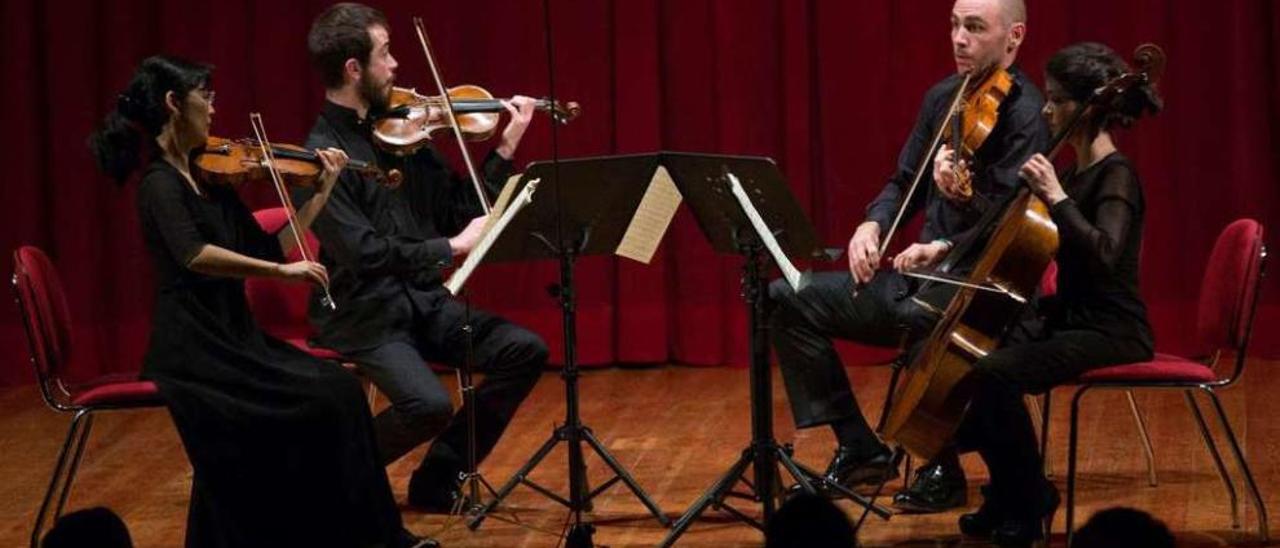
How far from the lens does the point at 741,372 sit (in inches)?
274

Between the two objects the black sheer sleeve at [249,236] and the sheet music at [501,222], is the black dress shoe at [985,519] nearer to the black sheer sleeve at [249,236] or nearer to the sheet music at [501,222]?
the sheet music at [501,222]

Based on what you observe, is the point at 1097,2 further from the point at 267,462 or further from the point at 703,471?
the point at 267,462

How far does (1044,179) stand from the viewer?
400 centimetres

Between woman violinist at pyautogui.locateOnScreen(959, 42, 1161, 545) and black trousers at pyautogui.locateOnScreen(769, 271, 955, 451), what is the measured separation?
0.59 m

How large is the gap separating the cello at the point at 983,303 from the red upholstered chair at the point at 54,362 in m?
1.75

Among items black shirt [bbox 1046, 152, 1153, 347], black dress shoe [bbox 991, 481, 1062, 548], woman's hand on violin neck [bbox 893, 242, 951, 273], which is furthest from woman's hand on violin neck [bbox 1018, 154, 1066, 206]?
black dress shoe [bbox 991, 481, 1062, 548]

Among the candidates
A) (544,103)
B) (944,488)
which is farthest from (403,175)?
(944,488)

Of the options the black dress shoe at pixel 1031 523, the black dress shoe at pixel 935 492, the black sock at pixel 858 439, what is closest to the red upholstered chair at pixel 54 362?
the black sock at pixel 858 439

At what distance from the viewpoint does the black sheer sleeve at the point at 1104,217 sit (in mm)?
4023

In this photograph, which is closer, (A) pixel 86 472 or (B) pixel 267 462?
(B) pixel 267 462

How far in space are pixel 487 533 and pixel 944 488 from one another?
1170mm

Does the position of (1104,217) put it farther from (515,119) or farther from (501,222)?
(515,119)

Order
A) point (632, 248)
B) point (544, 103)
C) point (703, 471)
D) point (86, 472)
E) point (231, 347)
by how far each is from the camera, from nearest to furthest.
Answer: point (231, 347), point (632, 248), point (544, 103), point (703, 471), point (86, 472)

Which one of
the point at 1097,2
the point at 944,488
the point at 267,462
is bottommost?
the point at 944,488
